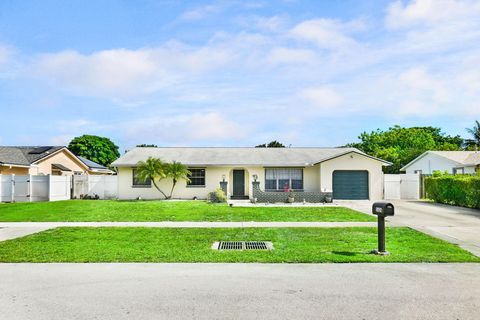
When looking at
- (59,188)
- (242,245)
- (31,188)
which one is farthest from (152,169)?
(242,245)

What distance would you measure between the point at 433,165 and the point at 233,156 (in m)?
19.4

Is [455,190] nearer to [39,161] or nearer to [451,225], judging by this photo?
[451,225]

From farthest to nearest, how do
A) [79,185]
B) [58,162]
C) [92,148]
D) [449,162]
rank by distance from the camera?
1. [92,148]
2. [58,162]
3. [449,162]
4. [79,185]

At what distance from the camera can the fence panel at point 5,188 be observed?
85.1 ft

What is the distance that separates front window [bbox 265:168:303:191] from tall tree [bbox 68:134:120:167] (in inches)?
1816

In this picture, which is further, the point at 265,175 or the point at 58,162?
the point at 58,162

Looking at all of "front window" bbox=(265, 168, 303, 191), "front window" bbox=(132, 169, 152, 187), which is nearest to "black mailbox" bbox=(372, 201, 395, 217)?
"front window" bbox=(265, 168, 303, 191)

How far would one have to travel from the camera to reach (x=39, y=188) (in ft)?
85.7

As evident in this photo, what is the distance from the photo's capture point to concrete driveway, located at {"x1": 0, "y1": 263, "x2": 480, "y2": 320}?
507 cm

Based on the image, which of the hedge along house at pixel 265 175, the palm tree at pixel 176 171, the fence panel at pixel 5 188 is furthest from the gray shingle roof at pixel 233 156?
the fence panel at pixel 5 188

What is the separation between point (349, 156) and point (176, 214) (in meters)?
14.0

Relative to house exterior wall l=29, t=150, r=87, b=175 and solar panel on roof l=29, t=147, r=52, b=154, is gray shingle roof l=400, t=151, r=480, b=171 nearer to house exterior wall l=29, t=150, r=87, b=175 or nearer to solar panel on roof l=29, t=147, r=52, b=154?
house exterior wall l=29, t=150, r=87, b=175

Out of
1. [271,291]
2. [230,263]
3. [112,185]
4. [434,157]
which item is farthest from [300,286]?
[434,157]

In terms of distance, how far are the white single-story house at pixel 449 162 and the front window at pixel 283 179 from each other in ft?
43.4
